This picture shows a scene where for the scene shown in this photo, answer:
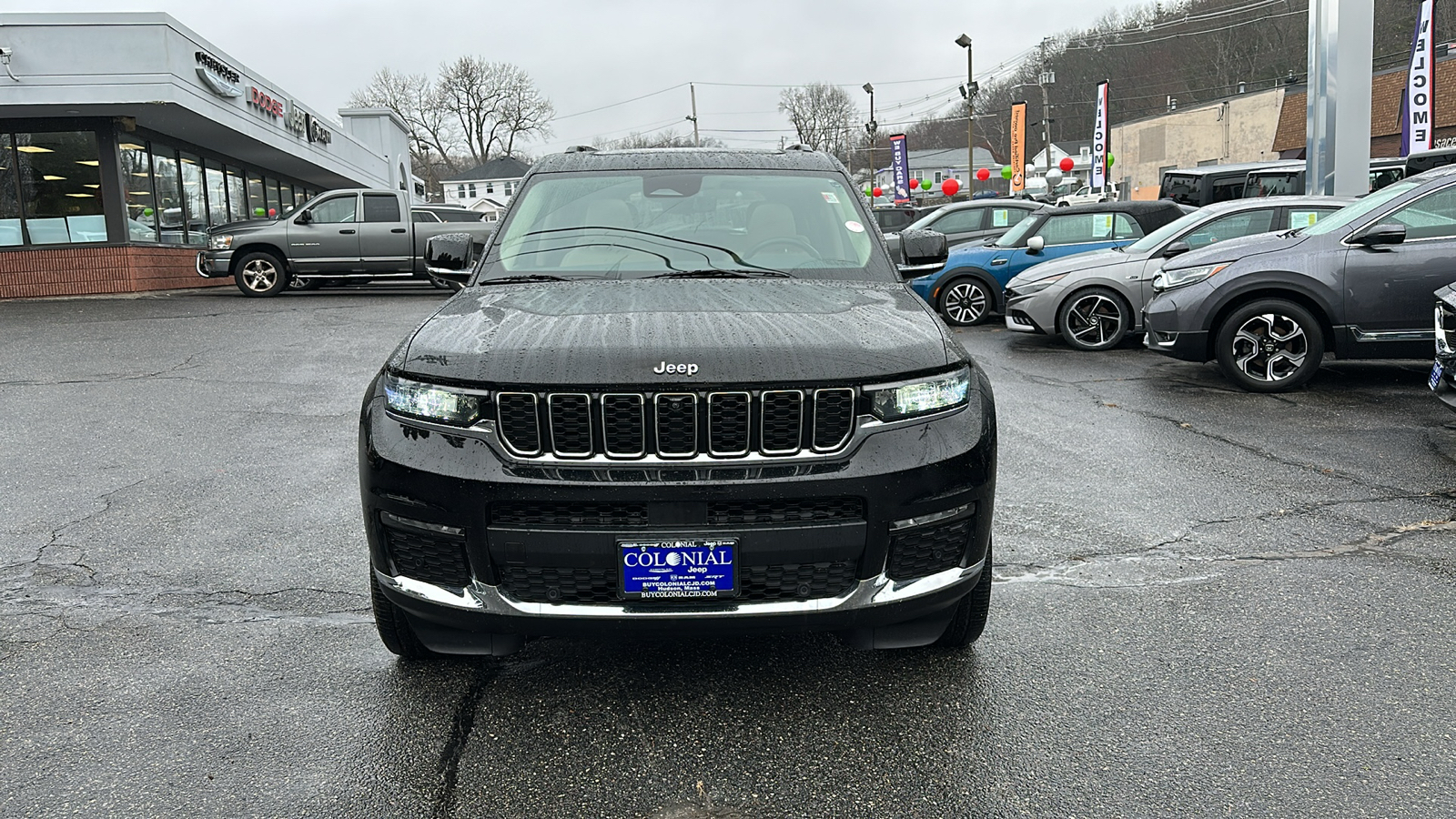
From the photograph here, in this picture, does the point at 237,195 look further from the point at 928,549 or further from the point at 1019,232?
the point at 928,549

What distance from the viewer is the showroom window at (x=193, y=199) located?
21828mm

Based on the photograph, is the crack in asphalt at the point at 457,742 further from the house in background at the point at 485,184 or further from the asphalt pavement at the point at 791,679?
the house in background at the point at 485,184

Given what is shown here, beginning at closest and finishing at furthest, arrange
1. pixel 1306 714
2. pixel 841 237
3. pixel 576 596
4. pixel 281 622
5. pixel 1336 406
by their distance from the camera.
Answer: pixel 576 596 → pixel 1306 714 → pixel 281 622 → pixel 841 237 → pixel 1336 406

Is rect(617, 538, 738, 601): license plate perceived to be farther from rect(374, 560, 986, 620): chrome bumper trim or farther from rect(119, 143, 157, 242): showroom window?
rect(119, 143, 157, 242): showroom window

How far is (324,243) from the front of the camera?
18500mm

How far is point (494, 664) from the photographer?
345 centimetres

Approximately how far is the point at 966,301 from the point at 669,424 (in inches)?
443

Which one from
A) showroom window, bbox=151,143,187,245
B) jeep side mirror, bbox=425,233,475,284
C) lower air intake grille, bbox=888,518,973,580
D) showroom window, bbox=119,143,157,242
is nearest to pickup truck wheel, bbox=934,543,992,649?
lower air intake grille, bbox=888,518,973,580

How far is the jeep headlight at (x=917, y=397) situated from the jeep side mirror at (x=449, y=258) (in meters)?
2.24

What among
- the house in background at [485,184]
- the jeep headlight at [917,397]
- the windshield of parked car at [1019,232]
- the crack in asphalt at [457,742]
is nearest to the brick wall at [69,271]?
the windshield of parked car at [1019,232]

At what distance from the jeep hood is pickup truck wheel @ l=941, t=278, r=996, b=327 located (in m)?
10.2

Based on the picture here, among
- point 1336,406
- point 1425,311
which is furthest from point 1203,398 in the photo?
point 1425,311

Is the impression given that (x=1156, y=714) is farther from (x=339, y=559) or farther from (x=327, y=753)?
(x=339, y=559)

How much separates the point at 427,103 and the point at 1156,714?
262ft
